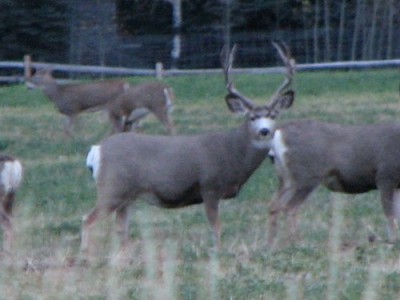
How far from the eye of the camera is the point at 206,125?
2017 centimetres

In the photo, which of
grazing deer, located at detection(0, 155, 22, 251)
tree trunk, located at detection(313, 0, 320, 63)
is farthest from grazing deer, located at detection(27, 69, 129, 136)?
tree trunk, located at detection(313, 0, 320, 63)

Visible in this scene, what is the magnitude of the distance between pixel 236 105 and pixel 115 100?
1051 centimetres

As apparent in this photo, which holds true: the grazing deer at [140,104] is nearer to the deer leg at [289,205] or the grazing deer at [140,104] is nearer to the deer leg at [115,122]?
the deer leg at [115,122]

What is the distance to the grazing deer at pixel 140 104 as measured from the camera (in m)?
21.0

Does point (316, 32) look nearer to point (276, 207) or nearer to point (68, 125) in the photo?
point (68, 125)

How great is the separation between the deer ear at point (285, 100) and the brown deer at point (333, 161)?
0.91 ft

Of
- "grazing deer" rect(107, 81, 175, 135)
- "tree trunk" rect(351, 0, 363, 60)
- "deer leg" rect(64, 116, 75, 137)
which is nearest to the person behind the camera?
"deer leg" rect(64, 116, 75, 137)

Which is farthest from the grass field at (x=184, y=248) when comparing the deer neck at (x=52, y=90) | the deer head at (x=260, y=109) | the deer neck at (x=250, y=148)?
the deer neck at (x=52, y=90)

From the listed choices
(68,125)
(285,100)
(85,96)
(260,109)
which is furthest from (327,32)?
(260,109)

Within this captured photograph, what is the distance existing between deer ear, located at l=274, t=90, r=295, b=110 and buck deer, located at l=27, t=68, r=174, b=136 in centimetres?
825

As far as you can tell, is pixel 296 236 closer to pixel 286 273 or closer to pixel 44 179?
pixel 286 273

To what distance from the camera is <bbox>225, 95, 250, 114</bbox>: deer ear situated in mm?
11219

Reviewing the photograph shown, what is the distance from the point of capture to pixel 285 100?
11.4 m

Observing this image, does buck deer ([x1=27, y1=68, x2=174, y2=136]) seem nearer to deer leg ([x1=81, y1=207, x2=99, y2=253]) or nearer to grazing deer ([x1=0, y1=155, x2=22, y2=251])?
grazing deer ([x1=0, y1=155, x2=22, y2=251])
